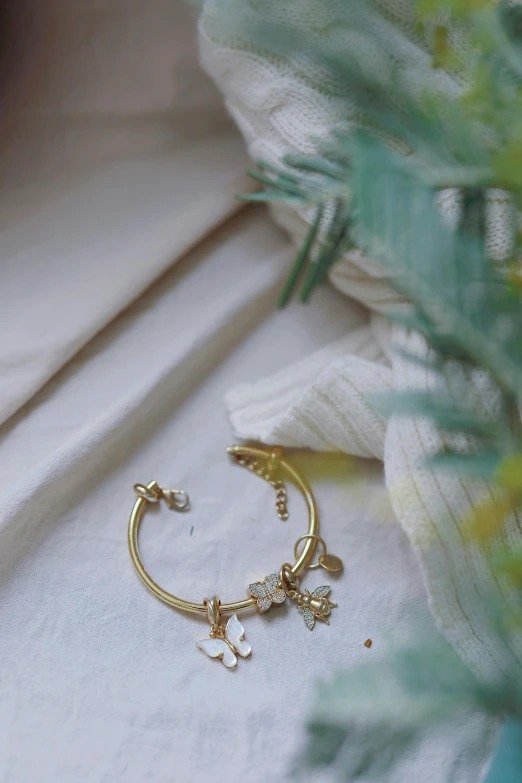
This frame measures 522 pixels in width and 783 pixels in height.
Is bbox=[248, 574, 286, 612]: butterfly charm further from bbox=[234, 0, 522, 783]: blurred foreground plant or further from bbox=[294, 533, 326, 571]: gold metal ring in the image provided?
bbox=[234, 0, 522, 783]: blurred foreground plant

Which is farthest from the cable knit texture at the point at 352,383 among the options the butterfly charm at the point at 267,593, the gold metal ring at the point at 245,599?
the butterfly charm at the point at 267,593

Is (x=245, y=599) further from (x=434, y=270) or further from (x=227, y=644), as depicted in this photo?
(x=434, y=270)

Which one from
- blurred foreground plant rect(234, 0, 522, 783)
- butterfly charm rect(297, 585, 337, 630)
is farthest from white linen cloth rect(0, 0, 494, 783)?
blurred foreground plant rect(234, 0, 522, 783)

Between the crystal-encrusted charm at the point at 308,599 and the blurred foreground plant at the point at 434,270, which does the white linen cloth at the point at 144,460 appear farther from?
the blurred foreground plant at the point at 434,270

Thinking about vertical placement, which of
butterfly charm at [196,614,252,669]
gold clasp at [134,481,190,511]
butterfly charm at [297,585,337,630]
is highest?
gold clasp at [134,481,190,511]

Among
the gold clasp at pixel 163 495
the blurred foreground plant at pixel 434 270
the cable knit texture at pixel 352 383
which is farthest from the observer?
the gold clasp at pixel 163 495

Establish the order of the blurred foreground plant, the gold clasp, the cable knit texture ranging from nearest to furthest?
the blurred foreground plant
the cable knit texture
the gold clasp

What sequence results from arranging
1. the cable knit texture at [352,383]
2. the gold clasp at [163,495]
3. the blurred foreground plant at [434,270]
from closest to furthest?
1. the blurred foreground plant at [434,270]
2. the cable knit texture at [352,383]
3. the gold clasp at [163,495]
